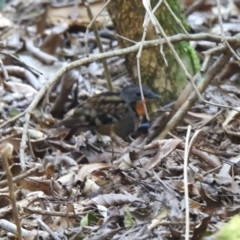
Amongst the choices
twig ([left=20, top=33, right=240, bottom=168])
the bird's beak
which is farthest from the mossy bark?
twig ([left=20, top=33, right=240, bottom=168])

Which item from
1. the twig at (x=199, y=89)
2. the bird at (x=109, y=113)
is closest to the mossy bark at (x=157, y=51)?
the bird at (x=109, y=113)

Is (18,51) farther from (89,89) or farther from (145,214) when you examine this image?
(145,214)

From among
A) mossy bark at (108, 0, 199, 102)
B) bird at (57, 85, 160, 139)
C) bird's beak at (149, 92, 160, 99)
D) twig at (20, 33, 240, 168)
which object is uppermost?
twig at (20, 33, 240, 168)

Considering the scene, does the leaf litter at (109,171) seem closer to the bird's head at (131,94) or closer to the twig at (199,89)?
the twig at (199,89)

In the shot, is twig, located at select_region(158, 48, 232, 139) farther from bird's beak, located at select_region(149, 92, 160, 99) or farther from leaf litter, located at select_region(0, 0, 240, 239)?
bird's beak, located at select_region(149, 92, 160, 99)

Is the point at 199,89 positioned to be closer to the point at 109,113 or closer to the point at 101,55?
the point at 101,55

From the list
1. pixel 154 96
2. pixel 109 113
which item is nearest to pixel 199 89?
pixel 154 96
